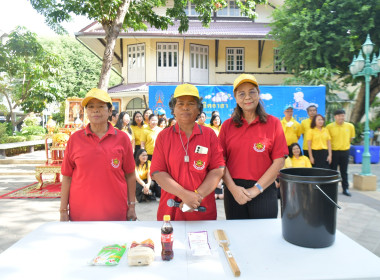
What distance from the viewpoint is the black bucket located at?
4.73ft

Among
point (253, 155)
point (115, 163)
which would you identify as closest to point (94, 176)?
point (115, 163)

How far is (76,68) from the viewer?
87.7 ft

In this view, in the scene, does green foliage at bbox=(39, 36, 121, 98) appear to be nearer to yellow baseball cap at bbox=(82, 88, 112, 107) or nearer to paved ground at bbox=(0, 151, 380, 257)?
paved ground at bbox=(0, 151, 380, 257)

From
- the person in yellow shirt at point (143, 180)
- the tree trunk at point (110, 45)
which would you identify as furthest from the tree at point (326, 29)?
the person in yellow shirt at point (143, 180)

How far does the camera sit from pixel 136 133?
6270 millimetres

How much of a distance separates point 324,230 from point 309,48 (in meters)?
12.8

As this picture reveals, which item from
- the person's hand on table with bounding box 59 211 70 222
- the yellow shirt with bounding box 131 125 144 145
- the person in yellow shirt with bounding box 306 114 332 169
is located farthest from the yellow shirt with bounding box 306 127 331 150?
the person's hand on table with bounding box 59 211 70 222

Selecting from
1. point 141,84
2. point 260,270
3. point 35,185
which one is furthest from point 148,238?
point 141,84

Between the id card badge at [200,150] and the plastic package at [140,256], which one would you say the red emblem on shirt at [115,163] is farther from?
the plastic package at [140,256]

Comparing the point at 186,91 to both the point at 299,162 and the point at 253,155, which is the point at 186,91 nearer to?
the point at 253,155

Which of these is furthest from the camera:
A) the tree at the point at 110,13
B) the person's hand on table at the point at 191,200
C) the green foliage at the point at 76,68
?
the green foliage at the point at 76,68

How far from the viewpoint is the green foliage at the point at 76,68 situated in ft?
83.3

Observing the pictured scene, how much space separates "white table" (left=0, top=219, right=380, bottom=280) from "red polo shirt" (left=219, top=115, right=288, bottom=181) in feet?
1.57

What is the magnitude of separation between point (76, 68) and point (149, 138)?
78.9ft
